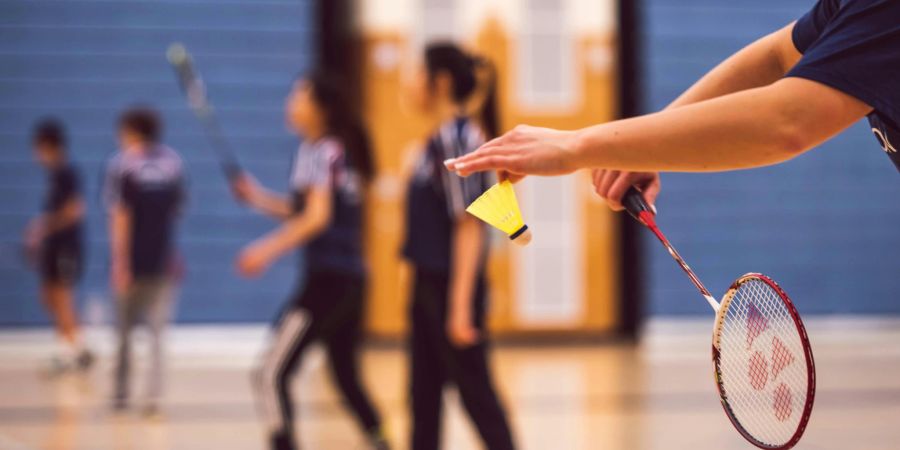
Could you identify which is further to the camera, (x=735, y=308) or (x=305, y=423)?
(x=305, y=423)

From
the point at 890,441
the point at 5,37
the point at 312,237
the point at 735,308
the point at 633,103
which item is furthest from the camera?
the point at 633,103

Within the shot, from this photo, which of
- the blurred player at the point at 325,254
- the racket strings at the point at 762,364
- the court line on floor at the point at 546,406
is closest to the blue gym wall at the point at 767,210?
the court line on floor at the point at 546,406

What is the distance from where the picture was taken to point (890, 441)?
18.5 ft

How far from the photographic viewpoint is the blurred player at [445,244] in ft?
13.7

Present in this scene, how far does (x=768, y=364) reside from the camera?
6.24 feet

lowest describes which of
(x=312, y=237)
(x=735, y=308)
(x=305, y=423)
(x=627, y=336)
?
(x=627, y=336)

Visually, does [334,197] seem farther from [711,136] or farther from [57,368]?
[57,368]

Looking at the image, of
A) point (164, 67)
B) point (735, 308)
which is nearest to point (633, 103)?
point (164, 67)

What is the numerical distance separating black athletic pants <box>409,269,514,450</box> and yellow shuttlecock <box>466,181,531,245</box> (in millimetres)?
2142

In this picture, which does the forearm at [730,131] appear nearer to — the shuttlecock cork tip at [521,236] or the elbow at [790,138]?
the elbow at [790,138]

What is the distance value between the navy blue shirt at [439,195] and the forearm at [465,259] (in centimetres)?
5

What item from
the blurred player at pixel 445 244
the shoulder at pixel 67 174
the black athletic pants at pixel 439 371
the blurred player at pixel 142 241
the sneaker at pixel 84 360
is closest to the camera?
the black athletic pants at pixel 439 371

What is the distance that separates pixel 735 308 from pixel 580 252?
857 centimetres

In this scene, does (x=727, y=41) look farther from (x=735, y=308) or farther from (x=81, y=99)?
(x=735, y=308)
